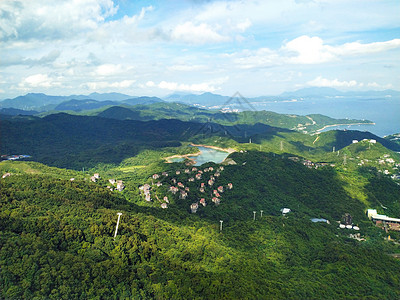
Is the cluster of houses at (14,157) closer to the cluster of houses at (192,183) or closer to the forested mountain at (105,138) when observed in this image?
the forested mountain at (105,138)

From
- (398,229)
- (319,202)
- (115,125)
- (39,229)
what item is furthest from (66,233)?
(115,125)

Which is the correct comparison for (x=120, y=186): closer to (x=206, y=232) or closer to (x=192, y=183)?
(x=192, y=183)

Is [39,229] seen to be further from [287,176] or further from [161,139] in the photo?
[161,139]

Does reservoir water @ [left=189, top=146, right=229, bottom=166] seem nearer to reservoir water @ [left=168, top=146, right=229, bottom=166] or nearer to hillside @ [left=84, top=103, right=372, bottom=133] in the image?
reservoir water @ [left=168, top=146, right=229, bottom=166]

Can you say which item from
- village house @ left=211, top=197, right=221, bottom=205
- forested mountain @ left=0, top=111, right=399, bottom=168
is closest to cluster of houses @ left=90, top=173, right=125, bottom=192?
village house @ left=211, top=197, right=221, bottom=205

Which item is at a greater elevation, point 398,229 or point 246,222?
point 246,222
